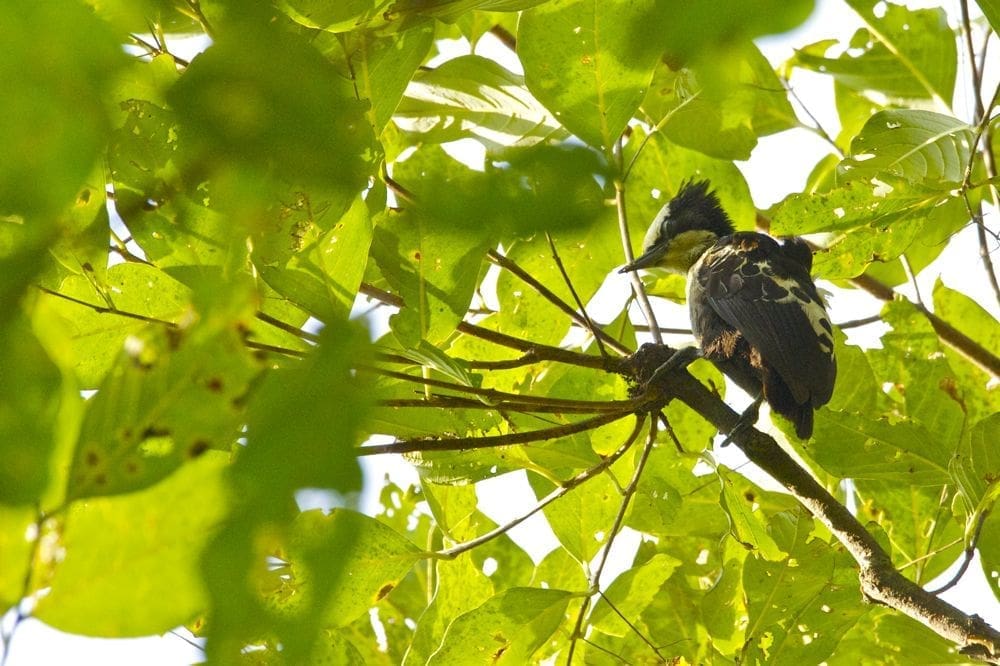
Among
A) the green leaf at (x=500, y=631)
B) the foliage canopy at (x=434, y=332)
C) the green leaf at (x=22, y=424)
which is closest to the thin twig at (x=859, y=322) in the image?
the foliage canopy at (x=434, y=332)

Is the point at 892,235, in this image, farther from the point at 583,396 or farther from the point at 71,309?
the point at 71,309

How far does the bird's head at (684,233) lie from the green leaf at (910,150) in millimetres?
1504

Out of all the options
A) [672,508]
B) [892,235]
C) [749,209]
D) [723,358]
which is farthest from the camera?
[723,358]

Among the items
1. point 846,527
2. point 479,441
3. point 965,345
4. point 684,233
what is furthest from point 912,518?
point 684,233

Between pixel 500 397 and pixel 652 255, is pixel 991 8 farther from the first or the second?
pixel 652 255

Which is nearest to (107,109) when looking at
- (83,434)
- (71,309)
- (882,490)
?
(83,434)

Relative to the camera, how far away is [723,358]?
2.93m

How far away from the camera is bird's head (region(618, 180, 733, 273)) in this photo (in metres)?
3.82

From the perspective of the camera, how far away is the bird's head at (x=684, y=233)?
3820 mm

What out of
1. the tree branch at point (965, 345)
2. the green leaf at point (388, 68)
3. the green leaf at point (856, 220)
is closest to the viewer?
the green leaf at point (388, 68)

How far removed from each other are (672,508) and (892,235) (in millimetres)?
746

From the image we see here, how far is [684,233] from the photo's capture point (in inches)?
153

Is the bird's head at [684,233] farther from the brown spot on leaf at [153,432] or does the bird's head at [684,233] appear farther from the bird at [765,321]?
the brown spot on leaf at [153,432]

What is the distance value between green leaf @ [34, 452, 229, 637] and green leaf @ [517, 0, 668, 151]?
1.12 metres
